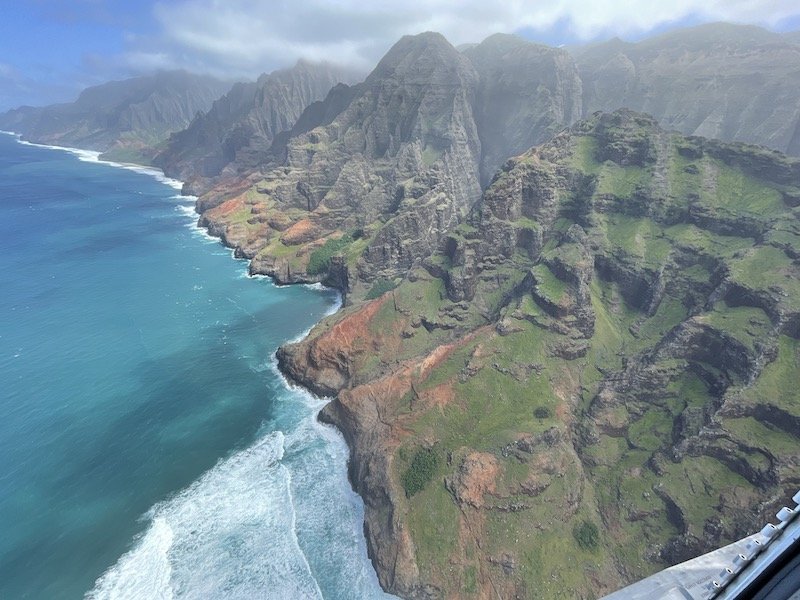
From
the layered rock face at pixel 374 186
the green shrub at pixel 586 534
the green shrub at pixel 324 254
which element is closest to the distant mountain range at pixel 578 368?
the green shrub at pixel 586 534

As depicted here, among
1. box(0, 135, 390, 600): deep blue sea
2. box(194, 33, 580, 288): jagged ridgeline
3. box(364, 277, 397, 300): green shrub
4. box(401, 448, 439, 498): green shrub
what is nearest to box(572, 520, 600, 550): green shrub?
box(401, 448, 439, 498): green shrub

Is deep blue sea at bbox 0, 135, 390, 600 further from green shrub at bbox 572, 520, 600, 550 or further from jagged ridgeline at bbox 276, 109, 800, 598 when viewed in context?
green shrub at bbox 572, 520, 600, 550

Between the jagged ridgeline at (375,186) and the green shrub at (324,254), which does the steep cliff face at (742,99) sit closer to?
the jagged ridgeline at (375,186)

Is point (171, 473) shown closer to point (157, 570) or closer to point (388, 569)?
point (157, 570)

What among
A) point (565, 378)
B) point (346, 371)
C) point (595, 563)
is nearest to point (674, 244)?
point (565, 378)

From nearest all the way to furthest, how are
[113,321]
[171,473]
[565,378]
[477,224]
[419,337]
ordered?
[171,473], [565,378], [419,337], [477,224], [113,321]

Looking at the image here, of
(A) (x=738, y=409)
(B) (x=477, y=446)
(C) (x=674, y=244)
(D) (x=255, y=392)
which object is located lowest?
(D) (x=255, y=392)
